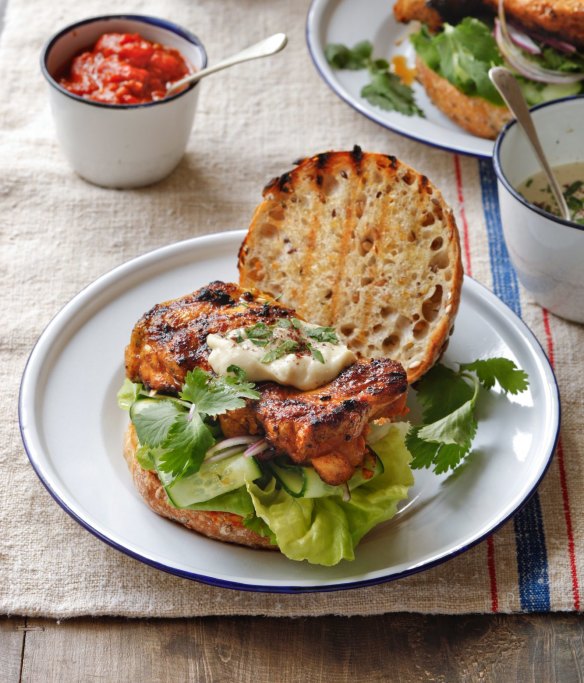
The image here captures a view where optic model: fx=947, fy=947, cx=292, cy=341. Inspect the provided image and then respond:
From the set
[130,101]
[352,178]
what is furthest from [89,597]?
[130,101]

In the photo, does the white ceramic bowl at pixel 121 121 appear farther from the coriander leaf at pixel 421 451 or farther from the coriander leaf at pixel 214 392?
the coriander leaf at pixel 421 451

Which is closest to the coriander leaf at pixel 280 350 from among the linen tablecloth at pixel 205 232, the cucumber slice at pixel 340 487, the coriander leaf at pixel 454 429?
the cucumber slice at pixel 340 487

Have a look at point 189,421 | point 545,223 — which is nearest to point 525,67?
point 545,223

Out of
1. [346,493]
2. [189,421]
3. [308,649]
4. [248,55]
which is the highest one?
[248,55]

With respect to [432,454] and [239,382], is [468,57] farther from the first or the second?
[239,382]

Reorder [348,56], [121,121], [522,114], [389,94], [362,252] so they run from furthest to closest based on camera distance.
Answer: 1. [348,56]
2. [389,94]
3. [121,121]
4. [522,114]
5. [362,252]

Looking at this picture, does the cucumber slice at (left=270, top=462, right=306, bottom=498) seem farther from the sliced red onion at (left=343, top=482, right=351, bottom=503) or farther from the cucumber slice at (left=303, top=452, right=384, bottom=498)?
the sliced red onion at (left=343, top=482, right=351, bottom=503)

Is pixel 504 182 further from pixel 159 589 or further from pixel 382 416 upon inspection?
pixel 159 589
